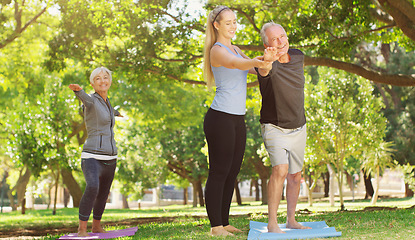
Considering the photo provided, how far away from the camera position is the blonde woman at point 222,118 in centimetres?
418

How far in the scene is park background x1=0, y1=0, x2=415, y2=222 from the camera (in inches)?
403

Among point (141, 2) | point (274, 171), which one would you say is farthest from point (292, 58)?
point (141, 2)

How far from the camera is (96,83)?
565 centimetres

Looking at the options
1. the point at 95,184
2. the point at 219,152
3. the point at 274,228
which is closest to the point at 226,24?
the point at 219,152

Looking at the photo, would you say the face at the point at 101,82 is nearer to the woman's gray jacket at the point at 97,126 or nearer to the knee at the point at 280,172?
the woman's gray jacket at the point at 97,126

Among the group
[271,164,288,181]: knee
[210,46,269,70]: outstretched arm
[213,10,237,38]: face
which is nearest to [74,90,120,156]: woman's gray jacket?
[210,46,269,70]: outstretched arm

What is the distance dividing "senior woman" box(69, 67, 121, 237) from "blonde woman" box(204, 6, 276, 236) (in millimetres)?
1704

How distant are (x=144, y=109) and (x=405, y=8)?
14.3m

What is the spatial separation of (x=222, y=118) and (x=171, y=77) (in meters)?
7.50

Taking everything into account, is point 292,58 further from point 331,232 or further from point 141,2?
point 141,2

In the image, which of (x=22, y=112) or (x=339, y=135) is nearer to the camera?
(x=22, y=112)

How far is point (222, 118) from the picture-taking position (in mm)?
4188

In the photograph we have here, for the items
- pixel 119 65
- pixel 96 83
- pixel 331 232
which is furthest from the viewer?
pixel 119 65

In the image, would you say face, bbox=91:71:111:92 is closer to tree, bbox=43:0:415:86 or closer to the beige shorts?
the beige shorts
